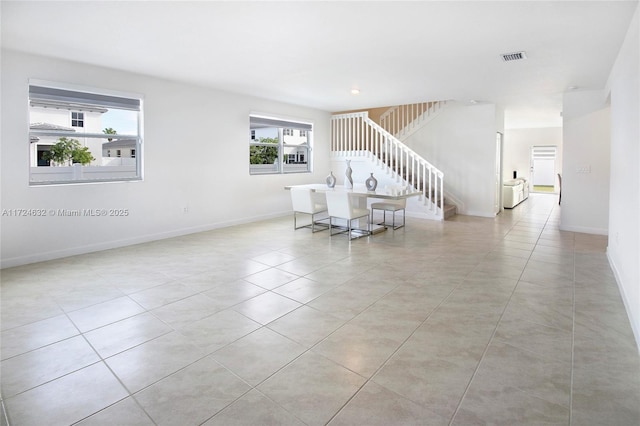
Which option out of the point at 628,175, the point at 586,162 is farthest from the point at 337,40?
the point at 586,162

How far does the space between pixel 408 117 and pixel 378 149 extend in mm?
1092

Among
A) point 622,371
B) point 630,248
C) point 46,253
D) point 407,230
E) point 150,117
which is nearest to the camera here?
point 622,371

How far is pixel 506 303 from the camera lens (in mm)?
3145

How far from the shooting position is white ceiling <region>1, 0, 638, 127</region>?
307 cm

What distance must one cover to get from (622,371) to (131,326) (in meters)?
3.28

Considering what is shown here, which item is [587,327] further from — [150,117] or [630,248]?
[150,117]

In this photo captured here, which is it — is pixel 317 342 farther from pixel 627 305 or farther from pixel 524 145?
pixel 524 145

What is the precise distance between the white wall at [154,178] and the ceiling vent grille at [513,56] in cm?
454

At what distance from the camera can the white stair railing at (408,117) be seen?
865 cm

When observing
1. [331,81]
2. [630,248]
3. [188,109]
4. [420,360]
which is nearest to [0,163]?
[188,109]

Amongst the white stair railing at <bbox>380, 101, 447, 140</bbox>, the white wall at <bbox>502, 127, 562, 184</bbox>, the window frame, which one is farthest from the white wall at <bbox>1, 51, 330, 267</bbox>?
the white wall at <bbox>502, 127, 562, 184</bbox>

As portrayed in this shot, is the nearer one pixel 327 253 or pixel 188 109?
pixel 327 253

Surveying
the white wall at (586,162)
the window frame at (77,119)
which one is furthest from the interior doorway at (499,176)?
the window frame at (77,119)

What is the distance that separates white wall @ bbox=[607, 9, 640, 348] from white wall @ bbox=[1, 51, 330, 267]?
5.69 metres
